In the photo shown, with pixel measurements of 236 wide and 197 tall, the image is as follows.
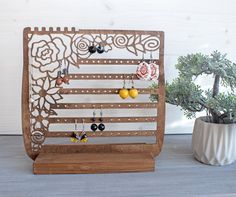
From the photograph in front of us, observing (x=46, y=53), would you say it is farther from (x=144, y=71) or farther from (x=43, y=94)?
(x=144, y=71)

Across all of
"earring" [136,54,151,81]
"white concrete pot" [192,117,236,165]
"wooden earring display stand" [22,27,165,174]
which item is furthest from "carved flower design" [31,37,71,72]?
"white concrete pot" [192,117,236,165]

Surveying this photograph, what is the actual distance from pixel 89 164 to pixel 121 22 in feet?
1.57

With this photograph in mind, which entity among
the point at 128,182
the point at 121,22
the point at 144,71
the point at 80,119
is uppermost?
the point at 121,22

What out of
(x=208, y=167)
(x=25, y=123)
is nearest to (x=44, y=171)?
(x=25, y=123)

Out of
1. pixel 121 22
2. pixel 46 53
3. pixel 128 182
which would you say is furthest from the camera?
pixel 121 22

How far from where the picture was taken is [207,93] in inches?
30.8

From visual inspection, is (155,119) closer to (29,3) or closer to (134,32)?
(134,32)

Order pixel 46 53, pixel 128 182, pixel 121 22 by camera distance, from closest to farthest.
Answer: pixel 128 182 → pixel 46 53 → pixel 121 22

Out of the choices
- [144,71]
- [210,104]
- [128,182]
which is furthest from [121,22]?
[128,182]

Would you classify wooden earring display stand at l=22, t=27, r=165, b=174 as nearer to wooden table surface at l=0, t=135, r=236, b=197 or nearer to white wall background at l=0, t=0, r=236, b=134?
wooden table surface at l=0, t=135, r=236, b=197

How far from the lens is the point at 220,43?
101 centimetres

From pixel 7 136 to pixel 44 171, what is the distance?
0.35m

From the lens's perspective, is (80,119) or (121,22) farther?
(121,22)

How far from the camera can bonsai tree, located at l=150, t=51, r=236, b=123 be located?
705 millimetres
